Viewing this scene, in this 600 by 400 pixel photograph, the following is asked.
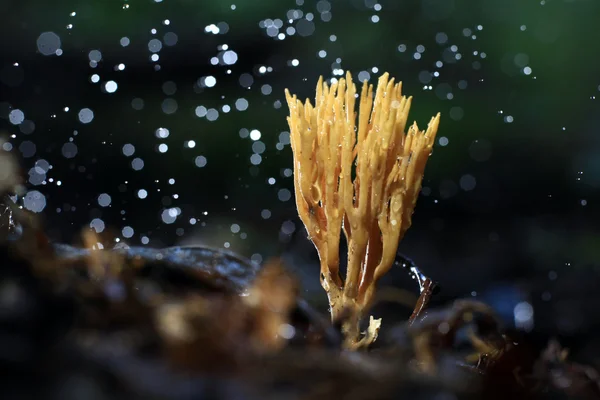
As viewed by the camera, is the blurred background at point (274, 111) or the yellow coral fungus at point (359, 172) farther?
the blurred background at point (274, 111)

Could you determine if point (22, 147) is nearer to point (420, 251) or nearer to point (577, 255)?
point (420, 251)

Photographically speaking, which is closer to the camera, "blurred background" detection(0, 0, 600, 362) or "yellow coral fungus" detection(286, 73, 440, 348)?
"yellow coral fungus" detection(286, 73, 440, 348)

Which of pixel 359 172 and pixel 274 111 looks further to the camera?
pixel 274 111

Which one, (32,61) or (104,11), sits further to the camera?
(32,61)

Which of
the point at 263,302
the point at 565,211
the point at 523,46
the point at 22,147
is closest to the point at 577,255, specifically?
the point at 565,211
